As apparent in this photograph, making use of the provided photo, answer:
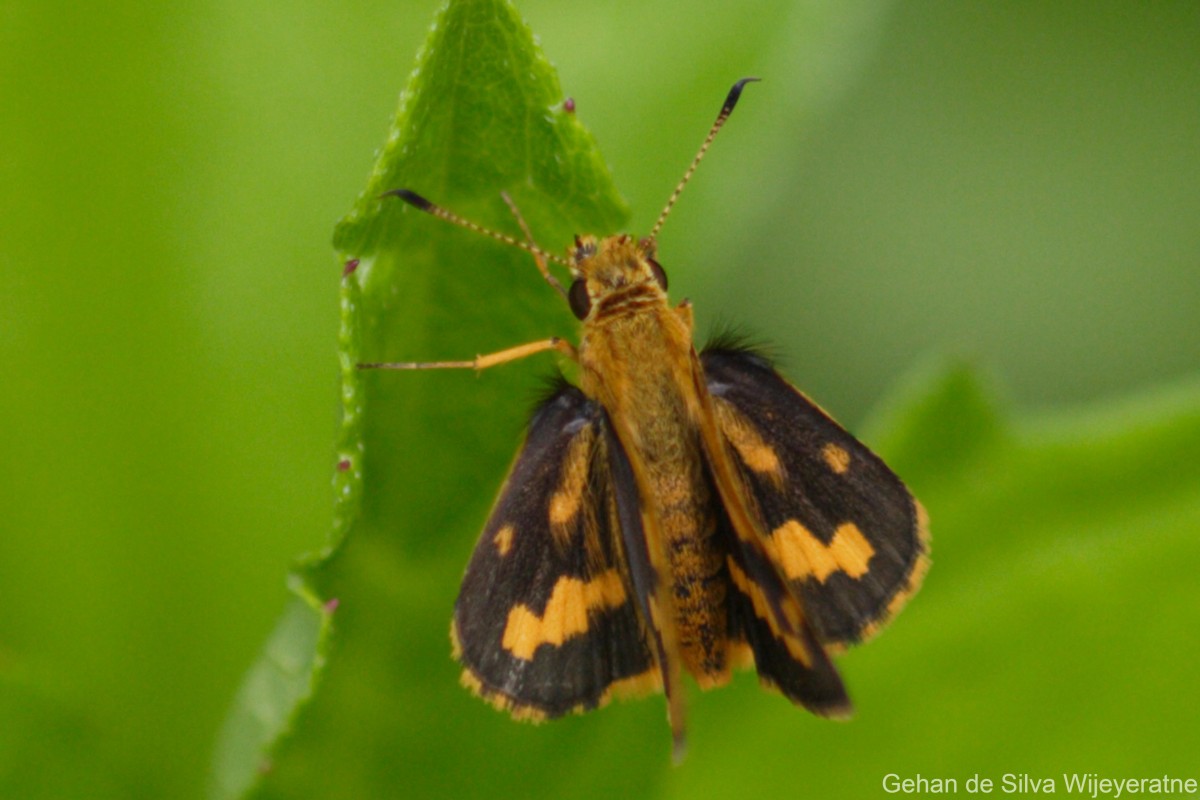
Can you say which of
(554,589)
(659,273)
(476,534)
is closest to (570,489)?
(554,589)

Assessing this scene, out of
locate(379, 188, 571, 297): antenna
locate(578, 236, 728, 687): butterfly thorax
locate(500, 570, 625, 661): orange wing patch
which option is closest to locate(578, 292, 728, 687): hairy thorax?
locate(578, 236, 728, 687): butterfly thorax

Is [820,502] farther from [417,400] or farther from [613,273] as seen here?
[417,400]

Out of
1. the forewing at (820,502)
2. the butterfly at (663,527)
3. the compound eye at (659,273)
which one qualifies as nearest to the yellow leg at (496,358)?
the butterfly at (663,527)

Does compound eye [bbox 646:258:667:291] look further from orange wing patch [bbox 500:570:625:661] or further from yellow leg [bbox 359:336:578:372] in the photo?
orange wing patch [bbox 500:570:625:661]

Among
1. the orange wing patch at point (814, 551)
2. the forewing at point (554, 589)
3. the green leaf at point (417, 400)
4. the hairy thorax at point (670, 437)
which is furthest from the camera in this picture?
the orange wing patch at point (814, 551)

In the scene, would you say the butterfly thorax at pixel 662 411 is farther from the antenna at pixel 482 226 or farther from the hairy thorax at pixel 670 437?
the antenna at pixel 482 226
